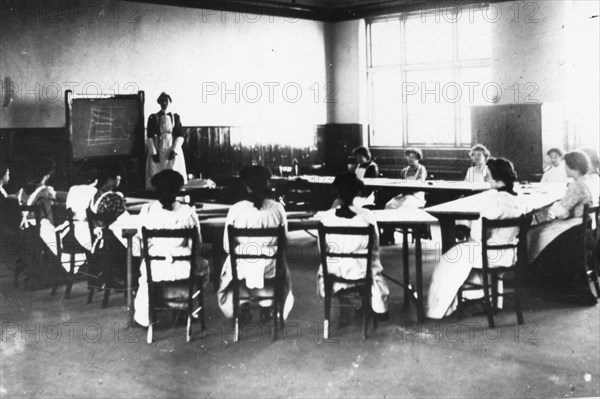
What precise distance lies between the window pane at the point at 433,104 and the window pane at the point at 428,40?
0.75 feet

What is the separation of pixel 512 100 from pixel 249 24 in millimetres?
4114

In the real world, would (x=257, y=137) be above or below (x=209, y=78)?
below

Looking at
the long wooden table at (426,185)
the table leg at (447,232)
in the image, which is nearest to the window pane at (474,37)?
the long wooden table at (426,185)

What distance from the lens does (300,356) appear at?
3828 millimetres

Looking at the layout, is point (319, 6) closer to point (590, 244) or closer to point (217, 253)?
point (217, 253)

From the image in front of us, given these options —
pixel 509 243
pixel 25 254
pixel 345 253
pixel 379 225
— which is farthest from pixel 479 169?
pixel 25 254

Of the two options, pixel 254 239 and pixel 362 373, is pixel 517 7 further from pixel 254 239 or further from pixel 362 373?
pixel 362 373

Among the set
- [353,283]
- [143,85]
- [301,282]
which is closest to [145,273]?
[353,283]

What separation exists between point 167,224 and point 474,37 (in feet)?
22.2

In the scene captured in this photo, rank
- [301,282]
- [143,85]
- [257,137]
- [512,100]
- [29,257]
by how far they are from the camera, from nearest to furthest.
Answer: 1. [29,257]
2. [301,282]
3. [143,85]
4. [512,100]
5. [257,137]

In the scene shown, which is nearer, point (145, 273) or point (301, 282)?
point (145, 273)

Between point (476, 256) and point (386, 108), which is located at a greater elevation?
point (386, 108)

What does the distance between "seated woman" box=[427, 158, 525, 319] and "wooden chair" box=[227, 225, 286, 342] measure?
1150 millimetres

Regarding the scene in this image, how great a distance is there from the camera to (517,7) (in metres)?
8.96
